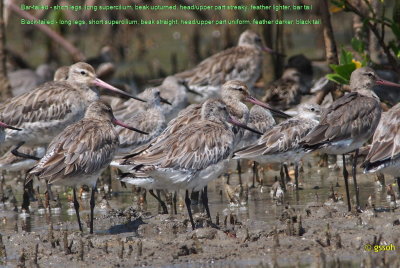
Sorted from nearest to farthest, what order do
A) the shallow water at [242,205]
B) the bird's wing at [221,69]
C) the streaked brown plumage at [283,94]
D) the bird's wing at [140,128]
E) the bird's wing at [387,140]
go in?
the bird's wing at [387,140]
the shallow water at [242,205]
the bird's wing at [140,128]
the streaked brown plumage at [283,94]
the bird's wing at [221,69]

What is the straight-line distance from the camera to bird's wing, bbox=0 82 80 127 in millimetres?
12594

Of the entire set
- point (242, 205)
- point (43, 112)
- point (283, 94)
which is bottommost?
point (242, 205)

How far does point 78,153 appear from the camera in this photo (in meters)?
9.80

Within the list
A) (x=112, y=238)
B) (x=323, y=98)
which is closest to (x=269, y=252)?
(x=112, y=238)

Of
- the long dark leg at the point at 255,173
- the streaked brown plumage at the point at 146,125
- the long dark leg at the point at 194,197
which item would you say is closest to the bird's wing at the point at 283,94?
the streaked brown plumage at the point at 146,125

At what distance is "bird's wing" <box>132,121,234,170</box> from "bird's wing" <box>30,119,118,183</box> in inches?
22.9

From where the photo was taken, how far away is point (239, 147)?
1259 cm

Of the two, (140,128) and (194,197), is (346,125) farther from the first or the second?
(140,128)

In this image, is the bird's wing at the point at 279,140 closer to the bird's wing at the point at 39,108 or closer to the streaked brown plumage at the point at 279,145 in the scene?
the streaked brown plumage at the point at 279,145

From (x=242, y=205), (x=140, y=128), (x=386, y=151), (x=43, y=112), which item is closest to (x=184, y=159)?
(x=242, y=205)

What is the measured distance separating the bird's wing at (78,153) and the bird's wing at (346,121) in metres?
2.14

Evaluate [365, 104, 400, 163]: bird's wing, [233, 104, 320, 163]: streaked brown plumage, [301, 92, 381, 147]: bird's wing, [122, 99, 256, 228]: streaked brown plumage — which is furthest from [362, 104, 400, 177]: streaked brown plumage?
[233, 104, 320, 163]: streaked brown plumage

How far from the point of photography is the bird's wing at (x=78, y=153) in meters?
9.64

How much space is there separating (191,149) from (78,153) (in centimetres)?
121
